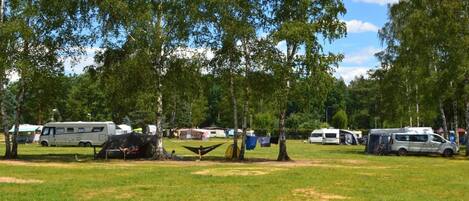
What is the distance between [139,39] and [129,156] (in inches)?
262

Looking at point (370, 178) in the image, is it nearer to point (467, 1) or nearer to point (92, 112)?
point (467, 1)

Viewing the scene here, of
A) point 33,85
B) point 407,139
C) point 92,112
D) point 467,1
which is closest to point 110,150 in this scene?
point 33,85

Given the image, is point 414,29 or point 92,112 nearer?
point 414,29

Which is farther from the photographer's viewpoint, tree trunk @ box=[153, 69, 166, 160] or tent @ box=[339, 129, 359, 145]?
tent @ box=[339, 129, 359, 145]

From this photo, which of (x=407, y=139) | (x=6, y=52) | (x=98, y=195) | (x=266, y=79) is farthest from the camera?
(x=407, y=139)

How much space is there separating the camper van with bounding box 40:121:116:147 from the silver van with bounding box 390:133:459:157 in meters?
24.4

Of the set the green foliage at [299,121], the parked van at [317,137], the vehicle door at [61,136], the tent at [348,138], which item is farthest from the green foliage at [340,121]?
the vehicle door at [61,136]

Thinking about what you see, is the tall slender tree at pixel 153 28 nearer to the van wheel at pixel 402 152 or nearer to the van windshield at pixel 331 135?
the van wheel at pixel 402 152

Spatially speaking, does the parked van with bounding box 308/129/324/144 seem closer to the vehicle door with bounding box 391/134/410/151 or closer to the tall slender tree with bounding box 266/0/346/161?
the vehicle door with bounding box 391/134/410/151

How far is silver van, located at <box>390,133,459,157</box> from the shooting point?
123 ft

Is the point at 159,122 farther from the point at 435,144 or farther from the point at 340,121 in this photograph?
the point at 340,121

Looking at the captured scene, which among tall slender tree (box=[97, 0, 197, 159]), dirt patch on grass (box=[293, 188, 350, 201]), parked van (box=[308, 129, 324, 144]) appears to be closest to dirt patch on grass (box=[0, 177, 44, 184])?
dirt patch on grass (box=[293, 188, 350, 201])

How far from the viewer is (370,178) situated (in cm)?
1873

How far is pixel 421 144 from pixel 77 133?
28.7m
